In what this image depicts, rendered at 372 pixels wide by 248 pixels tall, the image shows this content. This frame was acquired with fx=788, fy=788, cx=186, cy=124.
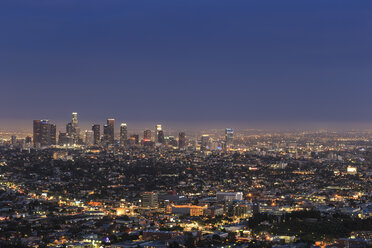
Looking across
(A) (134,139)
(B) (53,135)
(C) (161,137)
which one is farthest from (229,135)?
(B) (53,135)

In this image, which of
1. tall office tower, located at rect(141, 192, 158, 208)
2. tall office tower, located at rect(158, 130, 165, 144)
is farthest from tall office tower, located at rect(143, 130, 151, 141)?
tall office tower, located at rect(141, 192, 158, 208)

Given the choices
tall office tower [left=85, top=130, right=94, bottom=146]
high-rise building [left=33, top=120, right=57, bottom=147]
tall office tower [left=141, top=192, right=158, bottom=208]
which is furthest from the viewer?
tall office tower [left=85, top=130, right=94, bottom=146]

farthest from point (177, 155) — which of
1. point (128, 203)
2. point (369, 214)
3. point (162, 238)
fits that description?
point (162, 238)

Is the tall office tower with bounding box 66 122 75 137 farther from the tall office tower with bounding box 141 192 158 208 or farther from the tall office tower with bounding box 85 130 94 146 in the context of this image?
the tall office tower with bounding box 141 192 158 208

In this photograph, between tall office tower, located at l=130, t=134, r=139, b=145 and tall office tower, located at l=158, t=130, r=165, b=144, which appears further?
A: tall office tower, located at l=158, t=130, r=165, b=144

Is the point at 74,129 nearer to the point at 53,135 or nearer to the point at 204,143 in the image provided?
the point at 53,135

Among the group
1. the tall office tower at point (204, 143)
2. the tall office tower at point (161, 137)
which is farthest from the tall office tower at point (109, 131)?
the tall office tower at point (204, 143)

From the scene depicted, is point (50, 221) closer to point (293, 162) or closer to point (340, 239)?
point (340, 239)
